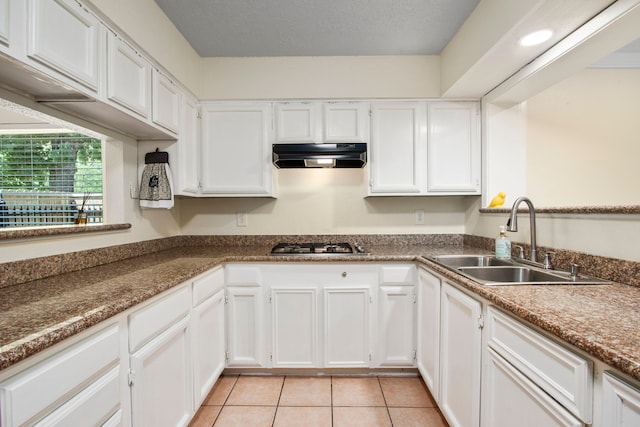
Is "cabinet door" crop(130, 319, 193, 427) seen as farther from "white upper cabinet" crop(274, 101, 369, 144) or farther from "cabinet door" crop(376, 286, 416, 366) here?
→ "white upper cabinet" crop(274, 101, 369, 144)

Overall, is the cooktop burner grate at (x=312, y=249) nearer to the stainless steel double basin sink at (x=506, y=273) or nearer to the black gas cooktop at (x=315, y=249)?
the black gas cooktop at (x=315, y=249)

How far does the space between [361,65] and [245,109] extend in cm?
100

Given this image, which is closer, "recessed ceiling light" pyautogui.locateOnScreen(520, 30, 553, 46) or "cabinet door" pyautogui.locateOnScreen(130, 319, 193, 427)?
"cabinet door" pyautogui.locateOnScreen(130, 319, 193, 427)

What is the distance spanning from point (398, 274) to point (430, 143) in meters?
1.08

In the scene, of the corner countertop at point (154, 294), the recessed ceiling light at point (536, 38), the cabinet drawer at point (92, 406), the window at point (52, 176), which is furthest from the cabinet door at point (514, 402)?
the window at point (52, 176)

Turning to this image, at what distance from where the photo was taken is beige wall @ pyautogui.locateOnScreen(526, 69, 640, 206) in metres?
2.30

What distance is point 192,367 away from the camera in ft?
4.87

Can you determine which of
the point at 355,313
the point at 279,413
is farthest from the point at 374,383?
the point at 279,413

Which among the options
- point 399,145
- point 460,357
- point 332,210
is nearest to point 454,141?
point 399,145

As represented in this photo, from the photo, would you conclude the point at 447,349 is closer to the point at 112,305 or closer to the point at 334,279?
the point at 334,279

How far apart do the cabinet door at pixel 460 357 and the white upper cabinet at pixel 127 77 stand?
1911 mm

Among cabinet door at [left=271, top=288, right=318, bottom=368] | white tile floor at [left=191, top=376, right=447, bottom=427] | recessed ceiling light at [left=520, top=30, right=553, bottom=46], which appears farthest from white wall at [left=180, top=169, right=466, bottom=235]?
recessed ceiling light at [left=520, top=30, right=553, bottom=46]

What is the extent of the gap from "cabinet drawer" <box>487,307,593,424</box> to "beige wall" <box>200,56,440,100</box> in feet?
6.02

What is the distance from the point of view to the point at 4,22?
2.86 ft
